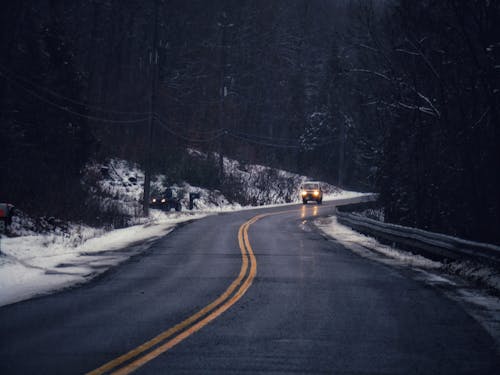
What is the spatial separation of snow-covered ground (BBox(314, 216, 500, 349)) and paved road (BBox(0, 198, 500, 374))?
0.32 m

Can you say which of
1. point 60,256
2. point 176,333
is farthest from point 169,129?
point 176,333

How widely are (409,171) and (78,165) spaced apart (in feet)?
66.0

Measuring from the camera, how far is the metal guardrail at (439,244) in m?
11.7

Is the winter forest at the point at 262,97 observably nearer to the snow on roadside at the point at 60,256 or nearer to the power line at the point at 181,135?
the power line at the point at 181,135

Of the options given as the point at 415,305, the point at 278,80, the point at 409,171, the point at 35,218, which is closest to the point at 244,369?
the point at 415,305

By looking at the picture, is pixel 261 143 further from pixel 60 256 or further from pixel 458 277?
pixel 458 277

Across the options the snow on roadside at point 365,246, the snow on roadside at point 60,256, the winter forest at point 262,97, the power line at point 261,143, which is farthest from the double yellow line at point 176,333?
the power line at point 261,143

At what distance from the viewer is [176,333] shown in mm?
7262

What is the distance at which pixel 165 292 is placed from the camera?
33.9ft

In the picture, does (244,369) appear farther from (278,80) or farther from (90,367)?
(278,80)

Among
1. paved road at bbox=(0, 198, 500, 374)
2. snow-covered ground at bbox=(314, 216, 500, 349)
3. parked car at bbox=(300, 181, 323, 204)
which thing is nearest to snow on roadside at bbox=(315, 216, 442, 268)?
snow-covered ground at bbox=(314, 216, 500, 349)

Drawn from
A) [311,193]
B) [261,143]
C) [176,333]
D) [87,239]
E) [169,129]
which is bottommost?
[176,333]

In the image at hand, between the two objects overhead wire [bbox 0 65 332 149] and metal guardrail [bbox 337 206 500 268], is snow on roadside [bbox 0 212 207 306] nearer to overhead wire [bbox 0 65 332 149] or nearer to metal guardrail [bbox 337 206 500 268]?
metal guardrail [bbox 337 206 500 268]

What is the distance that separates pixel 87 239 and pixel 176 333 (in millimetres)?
14525
